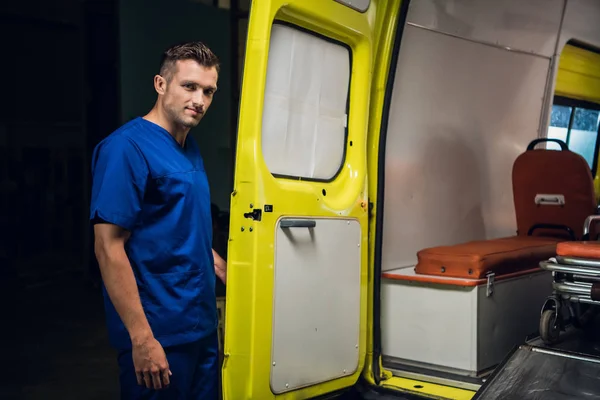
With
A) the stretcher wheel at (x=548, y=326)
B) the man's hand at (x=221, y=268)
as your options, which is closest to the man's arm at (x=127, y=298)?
the man's hand at (x=221, y=268)

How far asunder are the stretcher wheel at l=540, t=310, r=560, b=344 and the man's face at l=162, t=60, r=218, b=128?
71.3 inches

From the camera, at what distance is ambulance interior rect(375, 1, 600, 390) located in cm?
311

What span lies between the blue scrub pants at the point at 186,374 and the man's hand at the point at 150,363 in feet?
0.46

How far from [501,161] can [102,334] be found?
164 inches

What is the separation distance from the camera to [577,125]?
6.02 metres

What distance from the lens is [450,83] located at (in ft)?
12.7

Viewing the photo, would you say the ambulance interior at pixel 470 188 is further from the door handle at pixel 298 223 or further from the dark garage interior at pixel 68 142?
the dark garage interior at pixel 68 142

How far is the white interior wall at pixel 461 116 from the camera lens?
3.50 m

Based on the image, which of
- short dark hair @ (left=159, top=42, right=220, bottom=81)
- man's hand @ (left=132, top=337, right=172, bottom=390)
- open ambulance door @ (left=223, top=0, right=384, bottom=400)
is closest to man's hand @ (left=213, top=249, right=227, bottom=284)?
open ambulance door @ (left=223, top=0, right=384, bottom=400)

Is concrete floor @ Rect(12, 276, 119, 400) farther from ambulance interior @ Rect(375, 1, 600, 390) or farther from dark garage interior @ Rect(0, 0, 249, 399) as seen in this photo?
ambulance interior @ Rect(375, 1, 600, 390)

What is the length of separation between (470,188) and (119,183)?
9.06ft

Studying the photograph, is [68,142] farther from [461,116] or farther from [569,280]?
[569,280]

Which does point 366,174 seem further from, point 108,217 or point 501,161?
point 501,161

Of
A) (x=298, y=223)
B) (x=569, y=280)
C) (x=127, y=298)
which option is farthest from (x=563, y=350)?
(x=127, y=298)
